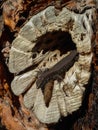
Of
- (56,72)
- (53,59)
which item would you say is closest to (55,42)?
(53,59)

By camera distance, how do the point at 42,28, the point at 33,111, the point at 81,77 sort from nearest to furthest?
the point at 81,77, the point at 42,28, the point at 33,111

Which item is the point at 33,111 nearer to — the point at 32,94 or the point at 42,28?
the point at 32,94

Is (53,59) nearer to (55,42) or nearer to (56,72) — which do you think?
(55,42)

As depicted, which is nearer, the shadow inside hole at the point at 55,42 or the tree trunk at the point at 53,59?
the tree trunk at the point at 53,59

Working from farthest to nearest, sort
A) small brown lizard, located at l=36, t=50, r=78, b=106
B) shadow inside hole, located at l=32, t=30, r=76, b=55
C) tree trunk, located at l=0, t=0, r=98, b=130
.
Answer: shadow inside hole, located at l=32, t=30, r=76, b=55, small brown lizard, located at l=36, t=50, r=78, b=106, tree trunk, located at l=0, t=0, r=98, b=130

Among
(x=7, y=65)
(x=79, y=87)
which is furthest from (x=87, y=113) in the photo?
(x=7, y=65)

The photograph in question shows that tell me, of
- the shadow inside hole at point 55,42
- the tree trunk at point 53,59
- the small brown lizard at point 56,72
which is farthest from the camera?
the shadow inside hole at point 55,42

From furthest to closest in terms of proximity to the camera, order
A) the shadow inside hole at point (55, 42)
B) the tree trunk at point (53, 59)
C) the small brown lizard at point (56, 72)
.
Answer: the shadow inside hole at point (55, 42) → the small brown lizard at point (56, 72) → the tree trunk at point (53, 59)

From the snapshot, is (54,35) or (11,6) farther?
(11,6)
